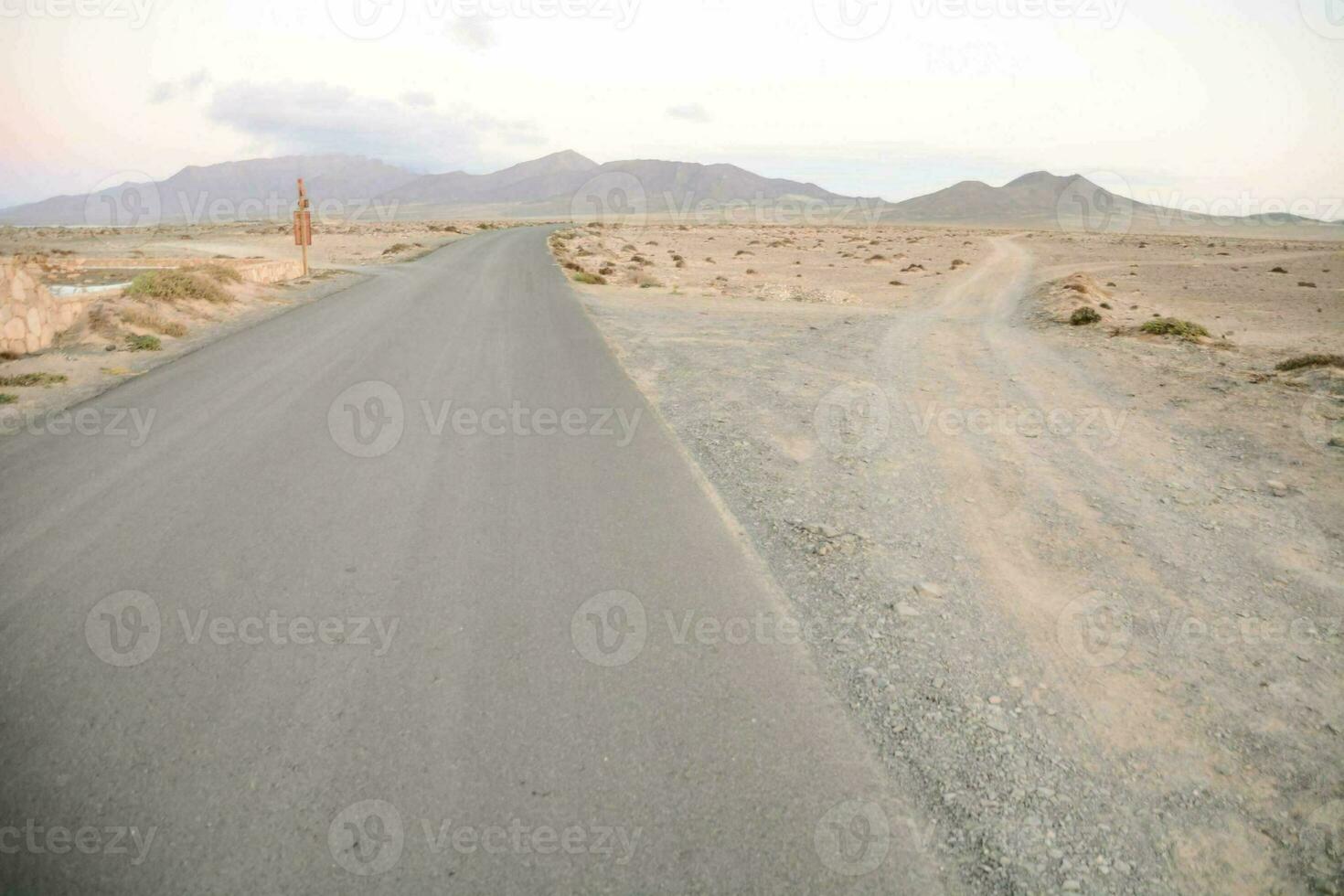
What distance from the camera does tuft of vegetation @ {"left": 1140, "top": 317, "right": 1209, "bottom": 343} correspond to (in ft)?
47.4

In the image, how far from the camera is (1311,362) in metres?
11.1

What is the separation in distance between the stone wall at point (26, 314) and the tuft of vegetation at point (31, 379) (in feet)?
6.86

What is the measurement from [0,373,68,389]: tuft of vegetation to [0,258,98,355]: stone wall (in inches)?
82.4

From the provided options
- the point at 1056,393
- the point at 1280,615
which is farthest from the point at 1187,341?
the point at 1280,615

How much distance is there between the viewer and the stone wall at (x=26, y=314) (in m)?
11.1

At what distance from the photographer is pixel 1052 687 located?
392 cm
